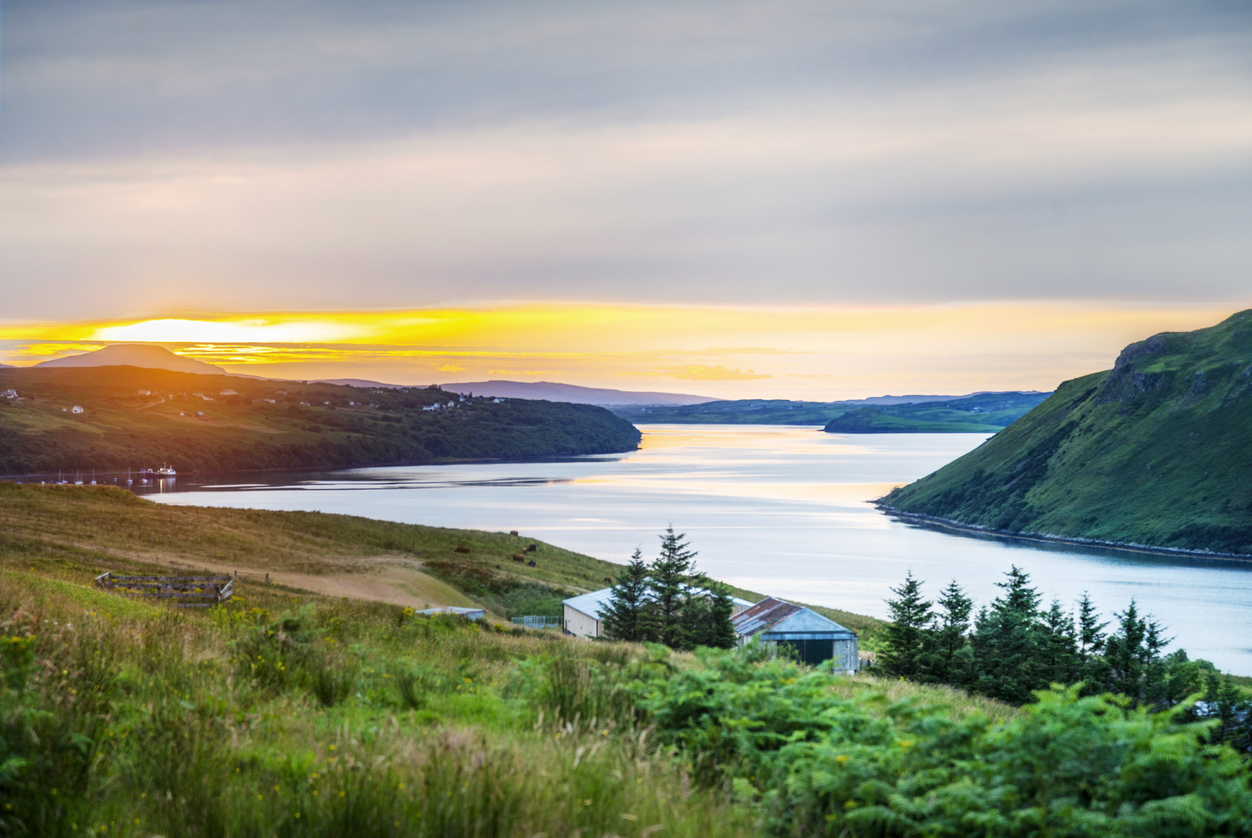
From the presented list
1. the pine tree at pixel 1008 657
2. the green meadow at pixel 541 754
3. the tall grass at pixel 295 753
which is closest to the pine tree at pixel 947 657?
the pine tree at pixel 1008 657

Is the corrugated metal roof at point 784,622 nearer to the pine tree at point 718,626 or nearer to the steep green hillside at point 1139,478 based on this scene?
the pine tree at point 718,626

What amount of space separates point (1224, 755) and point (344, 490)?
191884 mm

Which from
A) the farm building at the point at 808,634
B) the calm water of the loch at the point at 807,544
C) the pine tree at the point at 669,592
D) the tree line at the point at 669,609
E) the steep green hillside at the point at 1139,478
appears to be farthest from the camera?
the steep green hillside at the point at 1139,478

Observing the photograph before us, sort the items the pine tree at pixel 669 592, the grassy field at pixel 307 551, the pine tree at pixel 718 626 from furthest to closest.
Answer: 1. the grassy field at pixel 307 551
2. the pine tree at pixel 669 592
3. the pine tree at pixel 718 626

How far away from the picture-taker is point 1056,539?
159 meters

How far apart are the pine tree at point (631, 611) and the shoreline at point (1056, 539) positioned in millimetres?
128175

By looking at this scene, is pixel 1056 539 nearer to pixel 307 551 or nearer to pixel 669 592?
pixel 307 551

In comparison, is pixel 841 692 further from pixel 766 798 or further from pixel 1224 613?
pixel 1224 613

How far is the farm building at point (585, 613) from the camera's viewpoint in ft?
159

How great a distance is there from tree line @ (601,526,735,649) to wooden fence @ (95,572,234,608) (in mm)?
16264

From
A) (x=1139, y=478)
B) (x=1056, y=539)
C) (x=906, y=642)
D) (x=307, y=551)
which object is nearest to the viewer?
(x=906, y=642)

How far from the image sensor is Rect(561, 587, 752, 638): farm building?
4859cm

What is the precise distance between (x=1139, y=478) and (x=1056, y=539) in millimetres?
26193

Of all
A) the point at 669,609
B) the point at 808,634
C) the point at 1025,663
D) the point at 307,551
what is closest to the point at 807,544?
the point at 307,551
